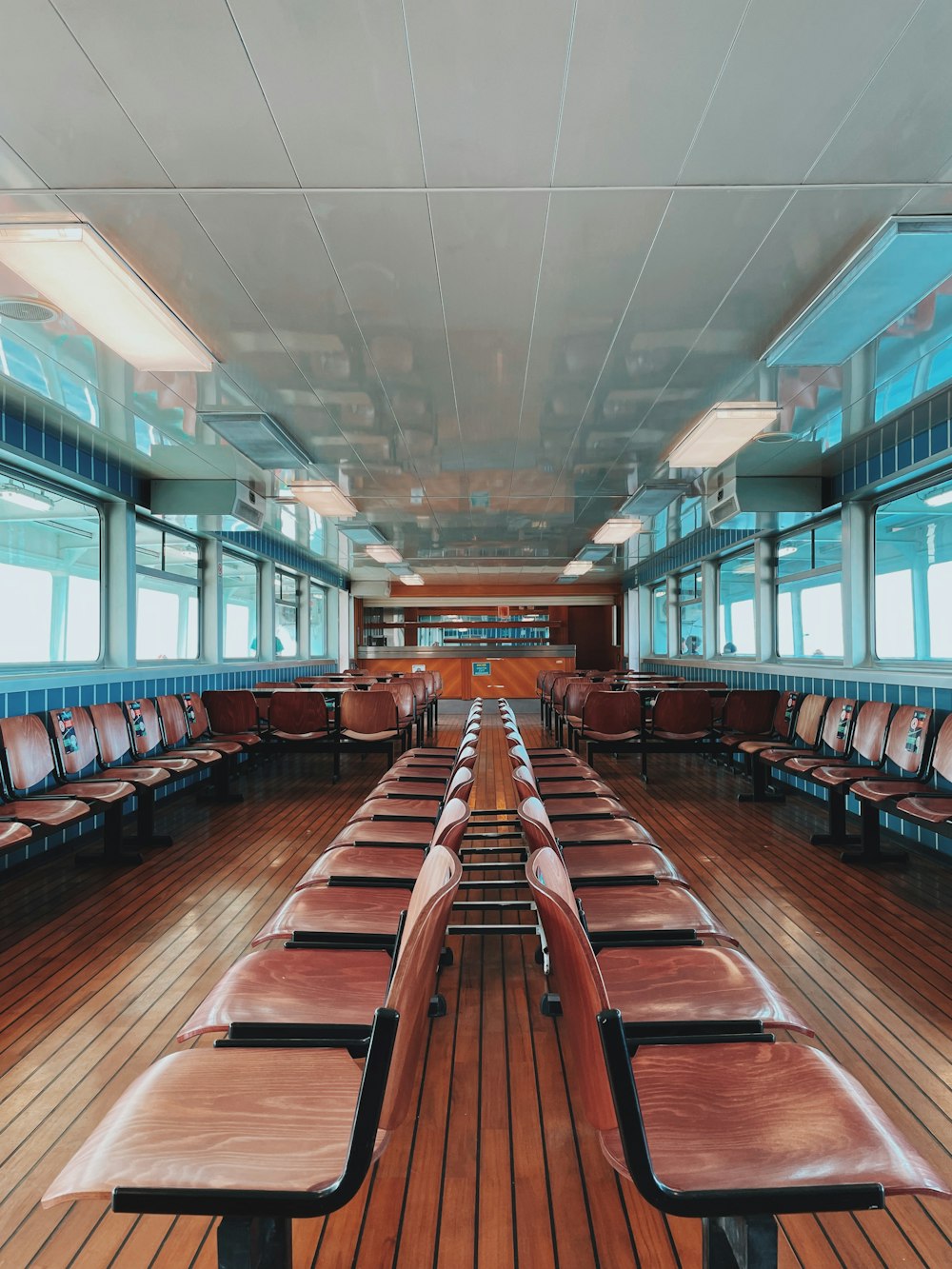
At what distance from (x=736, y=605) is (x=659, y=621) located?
15.9 ft

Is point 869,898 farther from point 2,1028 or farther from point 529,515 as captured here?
point 529,515

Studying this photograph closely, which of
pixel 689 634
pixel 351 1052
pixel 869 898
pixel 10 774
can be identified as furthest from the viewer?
pixel 689 634

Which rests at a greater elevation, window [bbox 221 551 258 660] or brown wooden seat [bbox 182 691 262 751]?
window [bbox 221 551 258 660]

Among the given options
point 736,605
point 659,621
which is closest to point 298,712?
point 736,605

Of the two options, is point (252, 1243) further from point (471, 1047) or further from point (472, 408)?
point (472, 408)

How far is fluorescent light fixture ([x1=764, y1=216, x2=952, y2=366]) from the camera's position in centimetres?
274

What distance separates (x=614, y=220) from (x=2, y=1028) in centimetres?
351

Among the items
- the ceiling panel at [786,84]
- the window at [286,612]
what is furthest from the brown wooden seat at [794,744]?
the window at [286,612]

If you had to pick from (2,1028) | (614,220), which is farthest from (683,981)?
(614,220)

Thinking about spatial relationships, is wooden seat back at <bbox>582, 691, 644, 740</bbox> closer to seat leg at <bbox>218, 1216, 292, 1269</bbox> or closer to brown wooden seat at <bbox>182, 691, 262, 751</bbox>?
brown wooden seat at <bbox>182, 691, 262, 751</bbox>

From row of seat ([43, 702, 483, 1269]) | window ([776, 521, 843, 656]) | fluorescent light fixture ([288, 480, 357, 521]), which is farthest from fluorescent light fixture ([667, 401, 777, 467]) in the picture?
row of seat ([43, 702, 483, 1269])

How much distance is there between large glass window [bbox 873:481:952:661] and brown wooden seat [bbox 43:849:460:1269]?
5219 mm

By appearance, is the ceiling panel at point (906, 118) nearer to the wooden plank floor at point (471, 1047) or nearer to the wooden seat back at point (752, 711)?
the wooden plank floor at point (471, 1047)

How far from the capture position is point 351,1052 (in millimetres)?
1448
